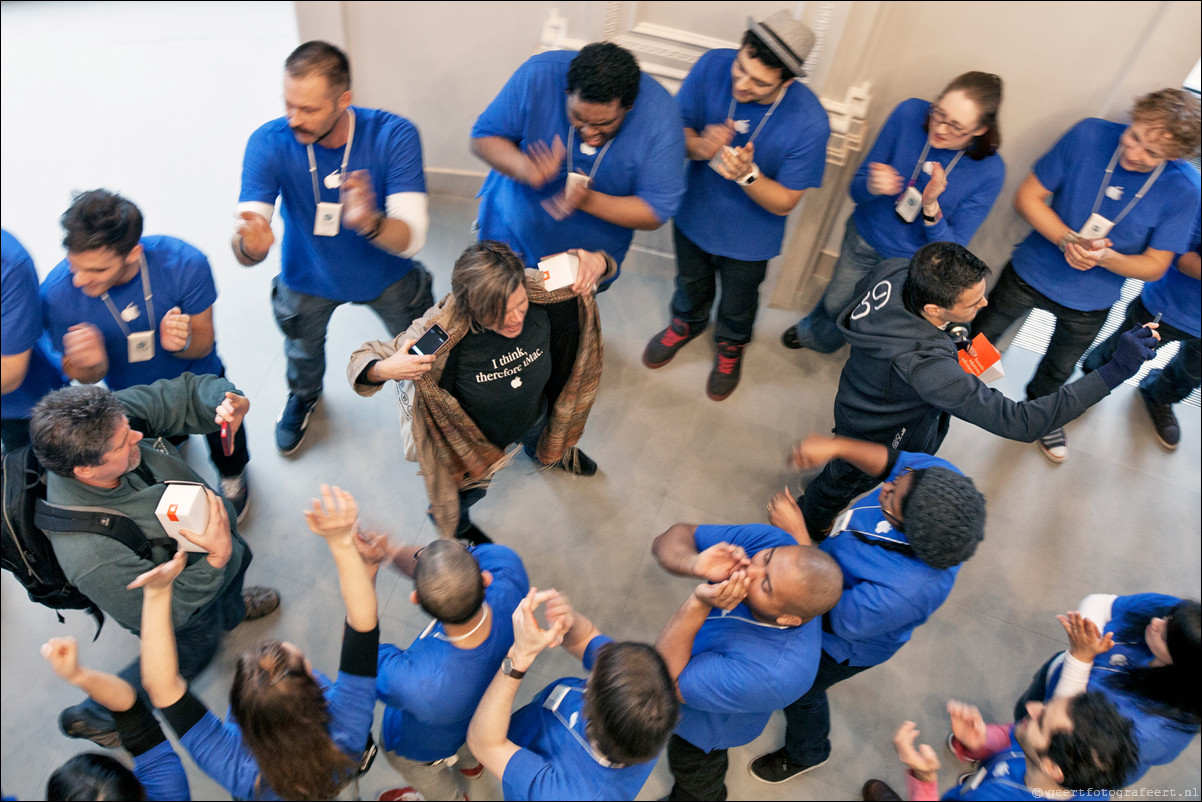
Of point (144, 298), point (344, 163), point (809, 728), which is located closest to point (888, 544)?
point (809, 728)

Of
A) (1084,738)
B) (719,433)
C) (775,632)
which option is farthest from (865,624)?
(719,433)

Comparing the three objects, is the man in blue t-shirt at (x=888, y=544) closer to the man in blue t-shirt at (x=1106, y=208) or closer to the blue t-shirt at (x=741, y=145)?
the blue t-shirt at (x=741, y=145)

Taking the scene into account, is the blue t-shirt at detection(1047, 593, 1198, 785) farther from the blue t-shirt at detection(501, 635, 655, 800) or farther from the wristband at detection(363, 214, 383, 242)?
the wristband at detection(363, 214, 383, 242)

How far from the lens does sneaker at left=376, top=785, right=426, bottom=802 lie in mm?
2611

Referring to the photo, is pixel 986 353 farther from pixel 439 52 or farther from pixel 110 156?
pixel 110 156

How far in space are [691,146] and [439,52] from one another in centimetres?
172

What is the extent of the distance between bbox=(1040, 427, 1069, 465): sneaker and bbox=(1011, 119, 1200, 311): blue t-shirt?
871 mm

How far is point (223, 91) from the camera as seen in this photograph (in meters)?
5.13

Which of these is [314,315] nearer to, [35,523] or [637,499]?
[35,523]

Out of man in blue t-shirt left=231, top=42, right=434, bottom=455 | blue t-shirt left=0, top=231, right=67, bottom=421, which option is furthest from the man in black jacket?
blue t-shirt left=0, top=231, right=67, bottom=421

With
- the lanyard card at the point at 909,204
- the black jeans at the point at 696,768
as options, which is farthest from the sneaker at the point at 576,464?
the lanyard card at the point at 909,204

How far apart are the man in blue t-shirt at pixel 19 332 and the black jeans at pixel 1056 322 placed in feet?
12.7

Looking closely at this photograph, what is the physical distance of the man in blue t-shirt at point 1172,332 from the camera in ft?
10.8

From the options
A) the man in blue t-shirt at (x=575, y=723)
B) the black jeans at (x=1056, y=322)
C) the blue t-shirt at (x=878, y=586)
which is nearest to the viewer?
the man in blue t-shirt at (x=575, y=723)
